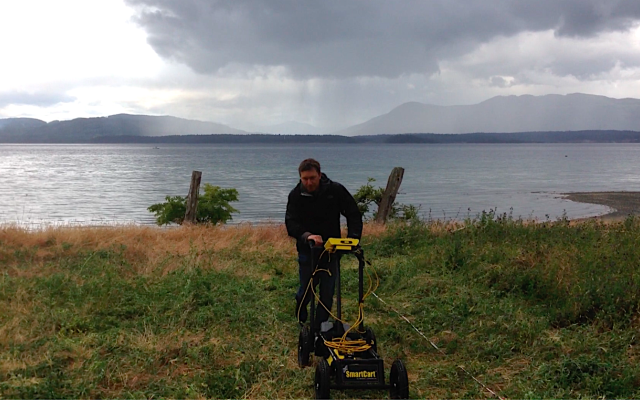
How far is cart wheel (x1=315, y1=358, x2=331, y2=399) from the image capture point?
4.71 metres

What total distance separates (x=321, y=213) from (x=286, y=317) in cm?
186

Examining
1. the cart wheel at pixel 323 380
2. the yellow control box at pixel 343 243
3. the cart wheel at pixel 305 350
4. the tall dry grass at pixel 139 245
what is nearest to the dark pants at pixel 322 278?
the cart wheel at pixel 305 350

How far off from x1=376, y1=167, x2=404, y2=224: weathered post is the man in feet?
31.7

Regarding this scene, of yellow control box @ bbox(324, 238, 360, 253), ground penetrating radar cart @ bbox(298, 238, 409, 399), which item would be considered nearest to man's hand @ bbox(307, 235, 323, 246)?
ground penetrating radar cart @ bbox(298, 238, 409, 399)

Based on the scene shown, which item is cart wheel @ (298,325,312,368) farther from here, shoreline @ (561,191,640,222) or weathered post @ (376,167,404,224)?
shoreline @ (561,191,640,222)

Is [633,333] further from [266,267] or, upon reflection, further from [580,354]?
[266,267]

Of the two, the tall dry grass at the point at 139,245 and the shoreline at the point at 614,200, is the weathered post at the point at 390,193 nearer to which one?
the tall dry grass at the point at 139,245

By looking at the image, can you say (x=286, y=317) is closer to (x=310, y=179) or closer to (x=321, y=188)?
(x=321, y=188)

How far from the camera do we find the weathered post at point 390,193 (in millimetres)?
15641

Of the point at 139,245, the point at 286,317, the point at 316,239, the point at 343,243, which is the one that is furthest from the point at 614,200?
the point at 343,243

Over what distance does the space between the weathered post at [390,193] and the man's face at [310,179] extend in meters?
9.86

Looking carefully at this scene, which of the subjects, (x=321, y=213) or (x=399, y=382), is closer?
(x=399, y=382)

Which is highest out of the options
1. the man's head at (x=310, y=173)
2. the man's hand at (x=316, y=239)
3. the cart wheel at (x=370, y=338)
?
the man's head at (x=310, y=173)

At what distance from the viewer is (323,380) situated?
15.5 feet
